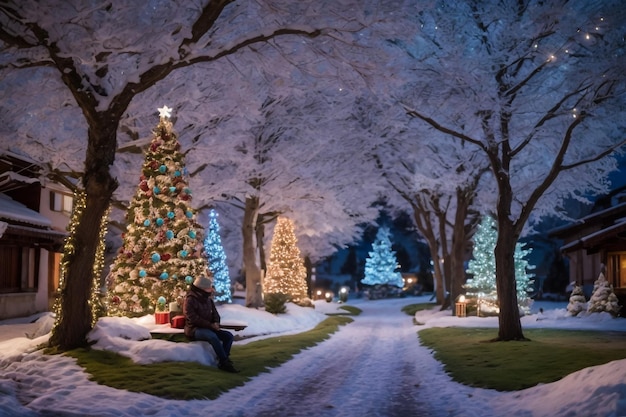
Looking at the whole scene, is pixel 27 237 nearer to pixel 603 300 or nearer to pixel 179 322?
pixel 179 322

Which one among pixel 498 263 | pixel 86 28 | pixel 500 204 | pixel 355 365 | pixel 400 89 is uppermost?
pixel 400 89

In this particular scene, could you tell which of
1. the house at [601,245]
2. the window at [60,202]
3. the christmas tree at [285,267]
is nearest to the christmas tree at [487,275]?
the house at [601,245]

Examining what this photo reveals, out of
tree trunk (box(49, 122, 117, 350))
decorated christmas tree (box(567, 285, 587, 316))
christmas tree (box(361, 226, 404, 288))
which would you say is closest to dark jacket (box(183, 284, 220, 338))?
tree trunk (box(49, 122, 117, 350))

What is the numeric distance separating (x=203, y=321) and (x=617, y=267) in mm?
27099

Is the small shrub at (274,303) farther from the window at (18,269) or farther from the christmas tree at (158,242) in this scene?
the christmas tree at (158,242)

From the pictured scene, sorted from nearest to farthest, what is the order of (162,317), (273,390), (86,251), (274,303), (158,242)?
(273,390) → (86,251) → (162,317) → (158,242) → (274,303)

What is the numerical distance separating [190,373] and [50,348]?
10.6ft

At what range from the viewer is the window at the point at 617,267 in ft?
105

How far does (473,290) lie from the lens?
34250 mm

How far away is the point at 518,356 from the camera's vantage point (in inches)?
562

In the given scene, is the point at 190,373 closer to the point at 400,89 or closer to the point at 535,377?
the point at 535,377

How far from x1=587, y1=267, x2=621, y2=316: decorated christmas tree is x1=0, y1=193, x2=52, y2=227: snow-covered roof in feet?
85.8

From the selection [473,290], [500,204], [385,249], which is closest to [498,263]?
[500,204]

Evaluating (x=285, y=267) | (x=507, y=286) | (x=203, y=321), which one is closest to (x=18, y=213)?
(x=285, y=267)
